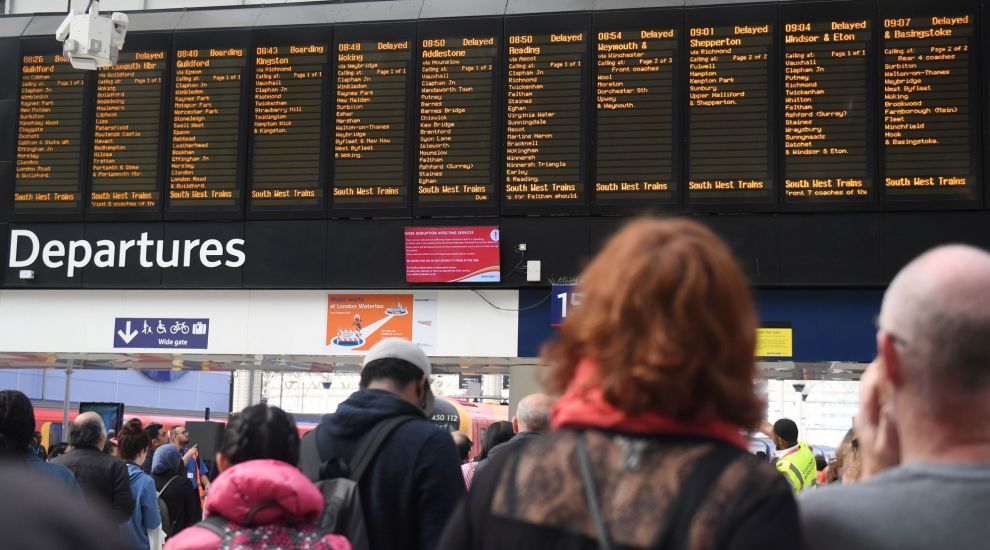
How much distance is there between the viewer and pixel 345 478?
302 cm

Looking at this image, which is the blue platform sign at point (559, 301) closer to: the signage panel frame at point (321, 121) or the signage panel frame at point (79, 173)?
the signage panel frame at point (321, 121)

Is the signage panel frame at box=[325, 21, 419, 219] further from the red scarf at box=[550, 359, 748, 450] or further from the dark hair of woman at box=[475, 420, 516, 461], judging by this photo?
the red scarf at box=[550, 359, 748, 450]

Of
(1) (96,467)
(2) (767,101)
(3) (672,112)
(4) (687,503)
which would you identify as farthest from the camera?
(3) (672,112)

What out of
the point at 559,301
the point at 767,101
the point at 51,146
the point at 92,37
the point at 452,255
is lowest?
the point at 559,301

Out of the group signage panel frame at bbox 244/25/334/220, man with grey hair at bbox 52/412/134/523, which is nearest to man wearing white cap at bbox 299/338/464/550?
man with grey hair at bbox 52/412/134/523

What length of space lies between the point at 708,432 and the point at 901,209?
8.48 meters

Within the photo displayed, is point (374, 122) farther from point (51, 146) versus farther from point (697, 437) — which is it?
Result: point (697, 437)

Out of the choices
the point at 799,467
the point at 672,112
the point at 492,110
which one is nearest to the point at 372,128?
the point at 492,110

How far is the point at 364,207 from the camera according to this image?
33.2 ft

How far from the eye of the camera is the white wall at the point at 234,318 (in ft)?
33.4

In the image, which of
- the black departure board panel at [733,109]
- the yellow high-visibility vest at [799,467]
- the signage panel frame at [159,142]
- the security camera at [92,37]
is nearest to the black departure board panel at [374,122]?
the signage panel frame at [159,142]

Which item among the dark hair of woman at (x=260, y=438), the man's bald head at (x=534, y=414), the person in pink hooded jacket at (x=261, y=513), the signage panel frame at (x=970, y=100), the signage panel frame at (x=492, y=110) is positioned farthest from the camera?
the signage panel frame at (x=492, y=110)

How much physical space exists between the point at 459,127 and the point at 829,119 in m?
3.27

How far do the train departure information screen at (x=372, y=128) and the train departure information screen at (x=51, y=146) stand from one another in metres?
2.66
